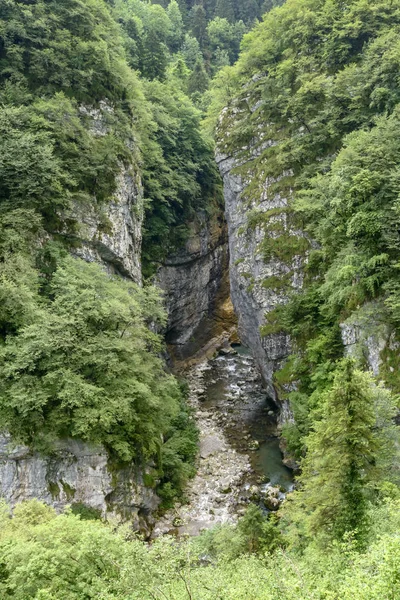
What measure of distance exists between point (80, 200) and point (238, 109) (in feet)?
47.1

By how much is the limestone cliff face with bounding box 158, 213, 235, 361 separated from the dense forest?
3.66 m

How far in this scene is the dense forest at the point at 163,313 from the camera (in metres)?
6.86

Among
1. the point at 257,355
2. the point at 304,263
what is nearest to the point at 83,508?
the point at 257,355

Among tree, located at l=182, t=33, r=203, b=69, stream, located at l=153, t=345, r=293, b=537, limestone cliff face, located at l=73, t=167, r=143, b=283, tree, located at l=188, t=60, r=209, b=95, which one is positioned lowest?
stream, located at l=153, t=345, r=293, b=537

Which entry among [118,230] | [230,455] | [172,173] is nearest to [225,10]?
[172,173]

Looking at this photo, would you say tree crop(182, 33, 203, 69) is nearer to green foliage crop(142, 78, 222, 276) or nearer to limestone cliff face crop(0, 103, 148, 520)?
green foliage crop(142, 78, 222, 276)

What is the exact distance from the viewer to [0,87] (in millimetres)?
18281

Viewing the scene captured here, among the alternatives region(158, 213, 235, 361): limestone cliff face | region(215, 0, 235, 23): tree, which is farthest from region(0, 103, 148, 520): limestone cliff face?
region(215, 0, 235, 23): tree

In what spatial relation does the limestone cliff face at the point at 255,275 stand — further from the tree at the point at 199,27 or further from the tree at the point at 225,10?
the tree at the point at 225,10

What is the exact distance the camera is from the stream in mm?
16391

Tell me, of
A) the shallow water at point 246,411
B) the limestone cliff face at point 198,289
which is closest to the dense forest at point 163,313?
the shallow water at point 246,411

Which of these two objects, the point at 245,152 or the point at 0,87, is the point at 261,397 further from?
the point at 0,87

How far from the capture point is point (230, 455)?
2064cm

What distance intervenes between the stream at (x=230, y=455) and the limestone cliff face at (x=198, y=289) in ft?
13.2
